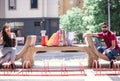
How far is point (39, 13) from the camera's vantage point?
53.3 metres

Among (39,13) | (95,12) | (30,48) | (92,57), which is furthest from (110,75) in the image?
(39,13)

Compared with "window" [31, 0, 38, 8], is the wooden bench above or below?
below

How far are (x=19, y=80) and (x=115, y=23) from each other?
33906mm

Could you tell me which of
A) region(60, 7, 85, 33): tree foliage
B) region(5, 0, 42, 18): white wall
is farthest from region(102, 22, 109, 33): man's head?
region(60, 7, 85, 33): tree foliage

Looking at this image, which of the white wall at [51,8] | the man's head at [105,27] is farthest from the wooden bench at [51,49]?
the white wall at [51,8]

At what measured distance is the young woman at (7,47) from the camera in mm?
12438

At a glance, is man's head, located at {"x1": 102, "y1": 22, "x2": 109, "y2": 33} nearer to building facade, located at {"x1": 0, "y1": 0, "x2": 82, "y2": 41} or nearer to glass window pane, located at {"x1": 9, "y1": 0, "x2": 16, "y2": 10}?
building facade, located at {"x1": 0, "y1": 0, "x2": 82, "y2": 41}

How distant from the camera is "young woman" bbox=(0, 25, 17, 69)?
1244cm

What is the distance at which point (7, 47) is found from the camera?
1261 centimetres

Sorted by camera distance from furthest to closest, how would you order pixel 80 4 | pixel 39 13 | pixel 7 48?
pixel 80 4
pixel 39 13
pixel 7 48

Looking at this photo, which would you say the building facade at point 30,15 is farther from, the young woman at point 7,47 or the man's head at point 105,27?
the young woman at point 7,47

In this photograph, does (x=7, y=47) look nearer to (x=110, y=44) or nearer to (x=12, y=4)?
(x=110, y=44)

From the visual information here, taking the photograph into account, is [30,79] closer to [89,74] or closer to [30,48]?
[89,74]

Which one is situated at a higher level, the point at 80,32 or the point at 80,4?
the point at 80,4
